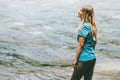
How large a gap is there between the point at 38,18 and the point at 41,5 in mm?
3858

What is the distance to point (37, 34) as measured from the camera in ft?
49.3

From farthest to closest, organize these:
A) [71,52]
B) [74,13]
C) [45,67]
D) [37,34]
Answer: [74,13] → [37,34] → [71,52] → [45,67]

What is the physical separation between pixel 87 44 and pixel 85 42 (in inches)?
2.9

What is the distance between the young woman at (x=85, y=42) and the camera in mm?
6289

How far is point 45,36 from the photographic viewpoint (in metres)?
14.6

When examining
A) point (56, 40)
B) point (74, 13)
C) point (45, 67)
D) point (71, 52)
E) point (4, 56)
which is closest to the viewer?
point (45, 67)

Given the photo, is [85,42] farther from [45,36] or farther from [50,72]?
[45,36]

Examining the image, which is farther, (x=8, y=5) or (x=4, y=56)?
(x=8, y=5)

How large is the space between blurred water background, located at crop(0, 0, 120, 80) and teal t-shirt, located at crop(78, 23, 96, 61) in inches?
120

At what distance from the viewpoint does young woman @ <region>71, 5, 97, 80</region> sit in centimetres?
629

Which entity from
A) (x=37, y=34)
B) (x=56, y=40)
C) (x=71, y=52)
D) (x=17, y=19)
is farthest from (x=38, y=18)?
(x=71, y=52)

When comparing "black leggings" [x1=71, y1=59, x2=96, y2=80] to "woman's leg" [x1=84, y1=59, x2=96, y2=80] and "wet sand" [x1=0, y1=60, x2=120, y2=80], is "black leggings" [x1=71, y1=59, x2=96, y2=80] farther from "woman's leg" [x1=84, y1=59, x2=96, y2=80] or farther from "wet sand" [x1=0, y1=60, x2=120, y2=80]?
"wet sand" [x1=0, y1=60, x2=120, y2=80]

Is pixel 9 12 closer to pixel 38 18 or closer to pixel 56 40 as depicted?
pixel 38 18

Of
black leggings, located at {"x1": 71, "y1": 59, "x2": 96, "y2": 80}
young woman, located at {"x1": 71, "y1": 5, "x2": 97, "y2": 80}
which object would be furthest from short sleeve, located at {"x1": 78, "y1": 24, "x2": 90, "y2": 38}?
black leggings, located at {"x1": 71, "y1": 59, "x2": 96, "y2": 80}
